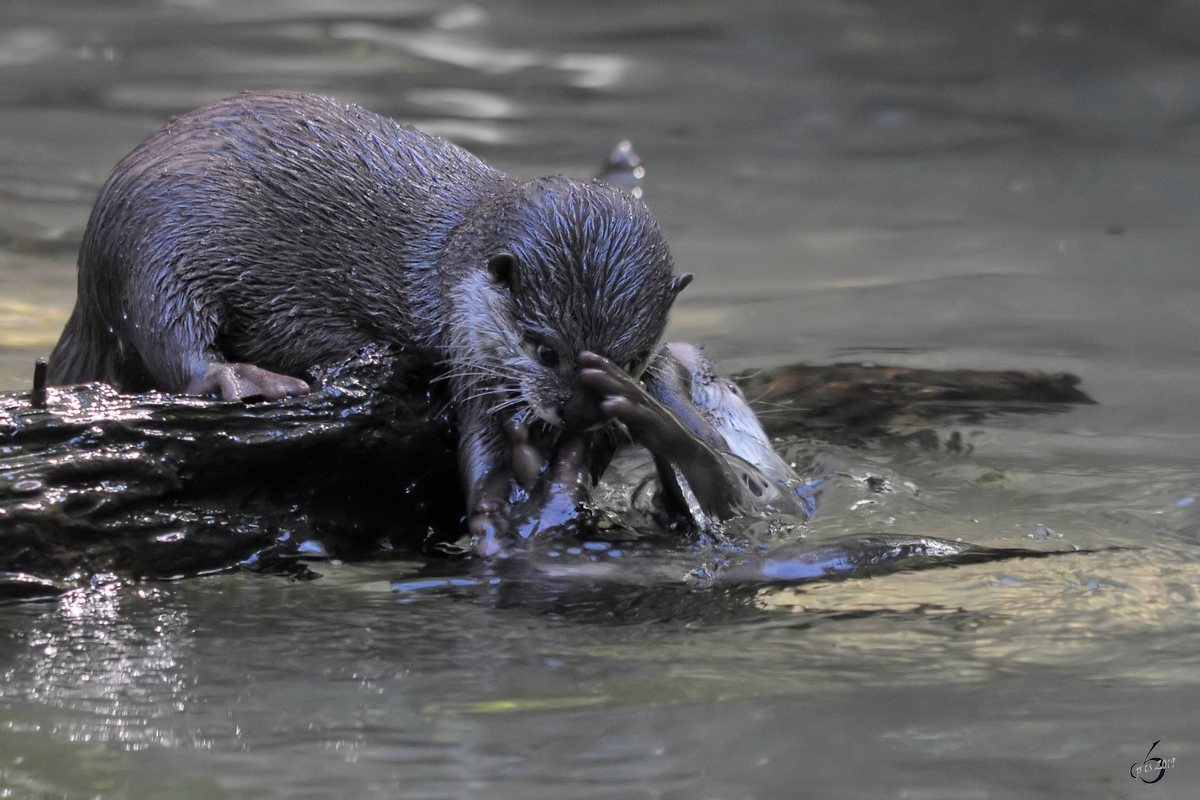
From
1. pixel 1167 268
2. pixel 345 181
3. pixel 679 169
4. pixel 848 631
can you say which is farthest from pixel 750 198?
pixel 848 631

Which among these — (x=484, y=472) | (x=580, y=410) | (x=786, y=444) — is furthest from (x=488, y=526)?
(x=786, y=444)

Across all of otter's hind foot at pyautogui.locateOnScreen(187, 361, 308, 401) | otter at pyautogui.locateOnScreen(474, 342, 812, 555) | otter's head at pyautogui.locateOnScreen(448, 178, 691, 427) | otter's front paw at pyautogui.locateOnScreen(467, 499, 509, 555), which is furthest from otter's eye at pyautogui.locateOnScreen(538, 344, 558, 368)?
otter's hind foot at pyautogui.locateOnScreen(187, 361, 308, 401)

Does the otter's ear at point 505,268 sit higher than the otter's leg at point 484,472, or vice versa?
the otter's ear at point 505,268

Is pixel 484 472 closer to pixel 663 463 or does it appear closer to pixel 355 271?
pixel 663 463

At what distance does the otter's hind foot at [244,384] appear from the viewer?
262 cm

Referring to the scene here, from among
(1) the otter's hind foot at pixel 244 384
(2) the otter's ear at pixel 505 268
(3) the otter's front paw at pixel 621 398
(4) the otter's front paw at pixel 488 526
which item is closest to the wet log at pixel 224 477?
(1) the otter's hind foot at pixel 244 384

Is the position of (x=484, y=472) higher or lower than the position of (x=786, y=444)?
higher

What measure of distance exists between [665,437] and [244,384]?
82 centimetres

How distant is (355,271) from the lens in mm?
2934

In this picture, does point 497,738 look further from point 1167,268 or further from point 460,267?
point 1167,268

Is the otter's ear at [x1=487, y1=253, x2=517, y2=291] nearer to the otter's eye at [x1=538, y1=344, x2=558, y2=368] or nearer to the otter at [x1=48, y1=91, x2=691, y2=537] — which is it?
the otter at [x1=48, y1=91, x2=691, y2=537]

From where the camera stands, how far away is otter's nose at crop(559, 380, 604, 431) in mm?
2504

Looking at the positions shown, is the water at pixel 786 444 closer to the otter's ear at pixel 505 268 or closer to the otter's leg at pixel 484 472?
the otter's leg at pixel 484 472

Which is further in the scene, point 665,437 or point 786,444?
point 786,444
